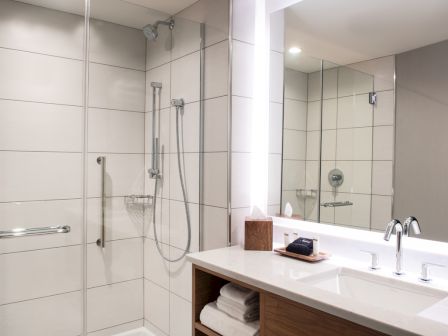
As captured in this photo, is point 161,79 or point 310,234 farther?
point 161,79

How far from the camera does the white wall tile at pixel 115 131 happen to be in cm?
169

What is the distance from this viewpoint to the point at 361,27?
157cm

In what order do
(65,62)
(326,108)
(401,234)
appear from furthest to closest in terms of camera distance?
(326,108)
(65,62)
(401,234)

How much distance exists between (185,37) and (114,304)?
1515 mm

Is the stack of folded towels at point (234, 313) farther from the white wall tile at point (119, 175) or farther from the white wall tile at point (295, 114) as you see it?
the white wall tile at point (295, 114)

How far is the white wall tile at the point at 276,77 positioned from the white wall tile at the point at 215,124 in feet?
0.90

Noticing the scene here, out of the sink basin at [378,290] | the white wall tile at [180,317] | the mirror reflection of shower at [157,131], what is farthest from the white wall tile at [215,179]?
the sink basin at [378,290]

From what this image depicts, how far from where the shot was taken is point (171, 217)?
Answer: 1.96 metres

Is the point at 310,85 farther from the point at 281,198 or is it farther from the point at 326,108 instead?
the point at 281,198

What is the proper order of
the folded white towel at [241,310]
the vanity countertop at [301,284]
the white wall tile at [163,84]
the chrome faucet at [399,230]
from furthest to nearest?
the white wall tile at [163,84], the folded white towel at [241,310], the chrome faucet at [399,230], the vanity countertop at [301,284]

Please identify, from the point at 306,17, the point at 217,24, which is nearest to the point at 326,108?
the point at 306,17

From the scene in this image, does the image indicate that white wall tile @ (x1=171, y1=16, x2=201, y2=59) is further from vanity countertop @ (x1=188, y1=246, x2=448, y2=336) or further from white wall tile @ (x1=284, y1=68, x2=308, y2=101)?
vanity countertop @ (x1=188, y1=246, x2=448, y2=336)

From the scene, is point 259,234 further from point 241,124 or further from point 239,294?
point 241,124

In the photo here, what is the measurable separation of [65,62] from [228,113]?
2.79ft
